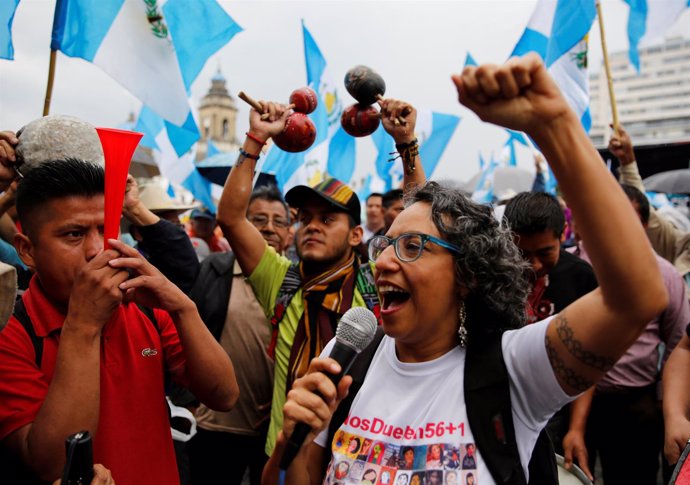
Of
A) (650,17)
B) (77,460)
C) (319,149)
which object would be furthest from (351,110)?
(650,17)

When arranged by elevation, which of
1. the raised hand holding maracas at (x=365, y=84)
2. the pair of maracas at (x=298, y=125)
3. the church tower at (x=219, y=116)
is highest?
the raised hand holding maracas at (x=365, y=84)

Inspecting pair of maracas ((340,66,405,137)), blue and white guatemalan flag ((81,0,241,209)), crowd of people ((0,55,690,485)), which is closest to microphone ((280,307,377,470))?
crowd of people ((0,55,690,485))

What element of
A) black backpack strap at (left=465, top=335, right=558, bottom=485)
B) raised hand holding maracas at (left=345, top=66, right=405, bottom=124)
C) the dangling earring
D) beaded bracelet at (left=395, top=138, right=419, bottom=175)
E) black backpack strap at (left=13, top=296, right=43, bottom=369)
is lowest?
black backpack strap at (left=465, top=335, right=558, bottom=485)

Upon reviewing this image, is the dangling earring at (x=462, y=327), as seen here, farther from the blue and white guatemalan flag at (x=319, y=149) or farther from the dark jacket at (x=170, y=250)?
the blue and white guatemalan flag at (x=319, y=149)

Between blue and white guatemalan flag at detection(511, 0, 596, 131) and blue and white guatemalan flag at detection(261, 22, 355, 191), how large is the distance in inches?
91.1

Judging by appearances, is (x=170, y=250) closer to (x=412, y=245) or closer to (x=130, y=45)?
(x=412, y=245)

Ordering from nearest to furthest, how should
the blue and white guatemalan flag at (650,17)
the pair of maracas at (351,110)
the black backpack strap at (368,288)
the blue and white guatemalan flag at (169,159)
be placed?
the pair of maracas at (351,110) → the black backpack strap at (368,288) → the blue and white guatemalan flag at (650,17) → the blue and white guatemalan flag at (169,159)

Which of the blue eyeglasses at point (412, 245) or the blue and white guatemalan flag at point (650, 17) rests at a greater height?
the blue and white guatemalan flag at point (650, 17)

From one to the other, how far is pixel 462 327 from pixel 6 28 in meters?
2.77

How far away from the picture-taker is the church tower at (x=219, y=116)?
336ft

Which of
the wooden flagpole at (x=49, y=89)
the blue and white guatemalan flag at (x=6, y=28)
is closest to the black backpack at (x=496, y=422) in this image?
the wooden flagpole at (x=49, y=89)

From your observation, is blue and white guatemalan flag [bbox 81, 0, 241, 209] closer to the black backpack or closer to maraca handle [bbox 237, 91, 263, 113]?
maraca handle [bbox 237, 91, 263, 113]

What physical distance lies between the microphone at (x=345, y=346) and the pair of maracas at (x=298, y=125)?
1428 mm

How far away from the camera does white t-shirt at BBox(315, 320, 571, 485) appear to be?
1.52m
